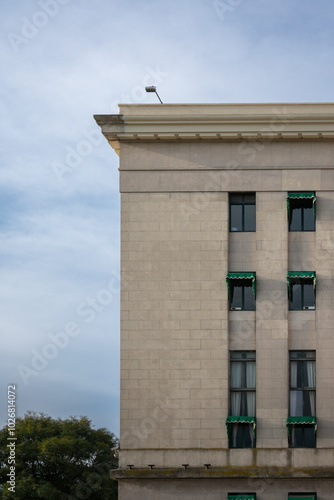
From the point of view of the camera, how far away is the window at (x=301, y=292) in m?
31.6

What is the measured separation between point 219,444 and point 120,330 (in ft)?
19.4

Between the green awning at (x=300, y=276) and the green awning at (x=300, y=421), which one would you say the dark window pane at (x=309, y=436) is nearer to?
the green awning at (x=300, y=421)

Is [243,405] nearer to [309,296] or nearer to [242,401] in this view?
[242,401]

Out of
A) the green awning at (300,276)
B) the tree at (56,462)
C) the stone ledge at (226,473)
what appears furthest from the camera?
the tree at (56,462)

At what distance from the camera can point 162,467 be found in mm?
30469

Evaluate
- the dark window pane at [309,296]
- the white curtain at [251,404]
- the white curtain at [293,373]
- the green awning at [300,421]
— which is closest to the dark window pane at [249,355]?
the white curtain at [251,404]

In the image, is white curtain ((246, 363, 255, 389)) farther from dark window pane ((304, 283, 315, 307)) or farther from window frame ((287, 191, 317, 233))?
window frame ((287, 191, 317, 233))

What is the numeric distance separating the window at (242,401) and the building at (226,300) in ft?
0.18

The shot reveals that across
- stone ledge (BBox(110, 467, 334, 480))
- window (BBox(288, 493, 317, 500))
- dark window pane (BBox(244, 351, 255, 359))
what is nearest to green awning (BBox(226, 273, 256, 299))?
dark window pane (BBox(244, 351, 255, 359))

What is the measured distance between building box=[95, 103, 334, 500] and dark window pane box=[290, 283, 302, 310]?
0.06 m

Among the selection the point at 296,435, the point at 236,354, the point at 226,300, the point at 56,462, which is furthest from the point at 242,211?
the point at 56,462

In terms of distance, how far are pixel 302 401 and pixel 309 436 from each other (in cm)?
136

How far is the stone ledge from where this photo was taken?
2991 cm

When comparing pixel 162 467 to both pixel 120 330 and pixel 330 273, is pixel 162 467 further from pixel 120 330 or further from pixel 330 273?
pixel 330 273
